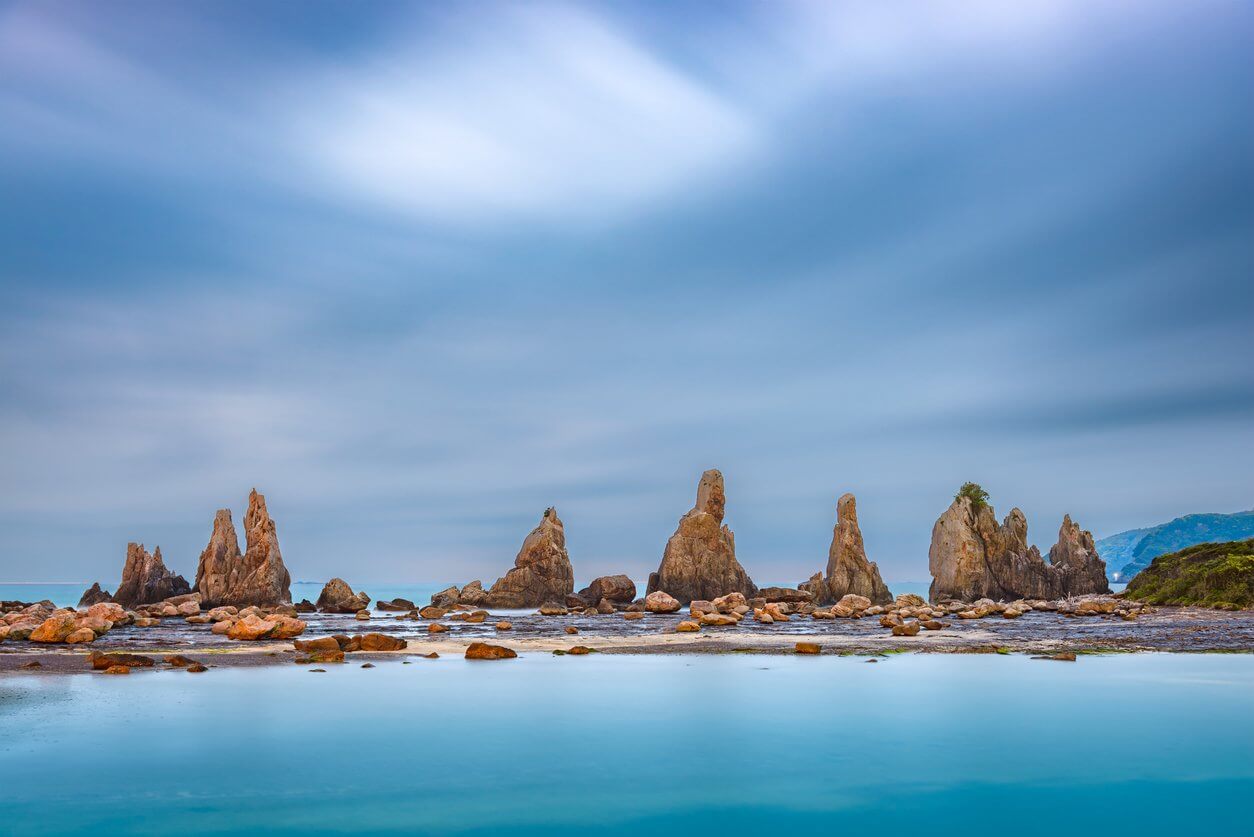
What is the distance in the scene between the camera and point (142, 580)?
90688 mm

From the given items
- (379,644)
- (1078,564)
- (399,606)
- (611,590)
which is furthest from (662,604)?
(1078,564)

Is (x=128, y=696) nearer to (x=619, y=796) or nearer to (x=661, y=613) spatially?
(x=619, y=796)

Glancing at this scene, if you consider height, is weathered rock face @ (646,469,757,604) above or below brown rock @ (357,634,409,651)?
above

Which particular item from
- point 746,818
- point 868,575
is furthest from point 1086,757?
point 868,575

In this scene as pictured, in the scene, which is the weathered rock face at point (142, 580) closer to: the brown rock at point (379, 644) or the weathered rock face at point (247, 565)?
the weathered rock face at point (247, 565)

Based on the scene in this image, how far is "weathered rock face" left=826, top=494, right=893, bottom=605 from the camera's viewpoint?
9706 cm

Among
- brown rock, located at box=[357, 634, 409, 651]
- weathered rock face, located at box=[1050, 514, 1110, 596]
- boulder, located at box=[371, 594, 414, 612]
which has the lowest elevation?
boulder, located at box=[371, 594, 414, 612]

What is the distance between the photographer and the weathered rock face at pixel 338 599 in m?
86.4

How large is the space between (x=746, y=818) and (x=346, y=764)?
765 cm

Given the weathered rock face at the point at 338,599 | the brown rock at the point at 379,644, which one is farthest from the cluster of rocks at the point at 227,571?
the brown rock at the point at 379,644

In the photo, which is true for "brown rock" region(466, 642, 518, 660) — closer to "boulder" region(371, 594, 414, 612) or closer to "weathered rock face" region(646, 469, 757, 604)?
"boulder" region(371, 594, 414, 612)

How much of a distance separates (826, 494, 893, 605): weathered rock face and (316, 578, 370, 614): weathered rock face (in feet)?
179

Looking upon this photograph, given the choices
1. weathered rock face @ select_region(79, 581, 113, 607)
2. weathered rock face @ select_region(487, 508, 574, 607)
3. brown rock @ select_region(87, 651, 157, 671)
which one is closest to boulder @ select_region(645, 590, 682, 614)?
weathered rock face @ select_region(487, 508, 574, 607)

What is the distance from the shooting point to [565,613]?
81750 mm
